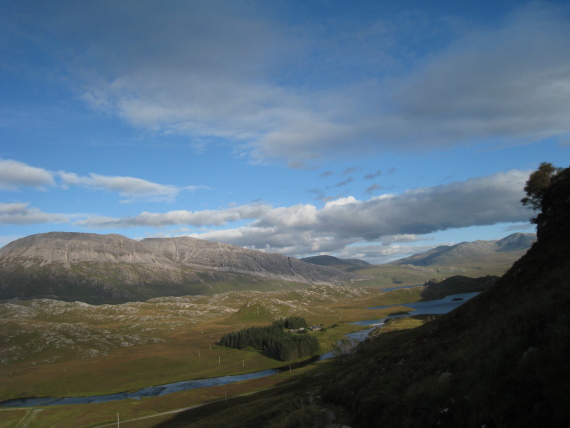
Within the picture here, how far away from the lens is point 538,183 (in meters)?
71.1

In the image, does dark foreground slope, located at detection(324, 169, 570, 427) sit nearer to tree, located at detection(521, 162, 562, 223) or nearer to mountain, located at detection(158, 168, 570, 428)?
mountain, located at detection(158, 168, 570, 428)

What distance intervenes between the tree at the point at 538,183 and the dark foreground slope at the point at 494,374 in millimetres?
36743

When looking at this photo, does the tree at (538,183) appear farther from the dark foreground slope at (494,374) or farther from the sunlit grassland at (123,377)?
the sunlit grassland at (123,377)

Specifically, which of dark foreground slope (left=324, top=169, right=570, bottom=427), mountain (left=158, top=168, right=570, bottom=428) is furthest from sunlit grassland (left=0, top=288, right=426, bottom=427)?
dark foreground slope (left=324, top=169, right=570, bottom=427)

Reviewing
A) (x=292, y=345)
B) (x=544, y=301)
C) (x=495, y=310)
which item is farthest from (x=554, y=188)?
(x=292, y=345)

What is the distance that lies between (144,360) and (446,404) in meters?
192

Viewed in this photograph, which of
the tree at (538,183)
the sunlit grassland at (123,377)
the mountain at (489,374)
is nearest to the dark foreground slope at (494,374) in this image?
the mountain at (489,374)

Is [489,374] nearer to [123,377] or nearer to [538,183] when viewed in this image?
[538,183]

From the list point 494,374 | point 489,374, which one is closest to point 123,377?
point 489,374

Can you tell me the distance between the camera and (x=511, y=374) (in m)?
17.1

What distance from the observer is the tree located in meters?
70.1

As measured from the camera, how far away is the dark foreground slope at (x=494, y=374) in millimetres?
14703

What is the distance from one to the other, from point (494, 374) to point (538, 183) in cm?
6964

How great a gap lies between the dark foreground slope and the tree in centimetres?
3674
